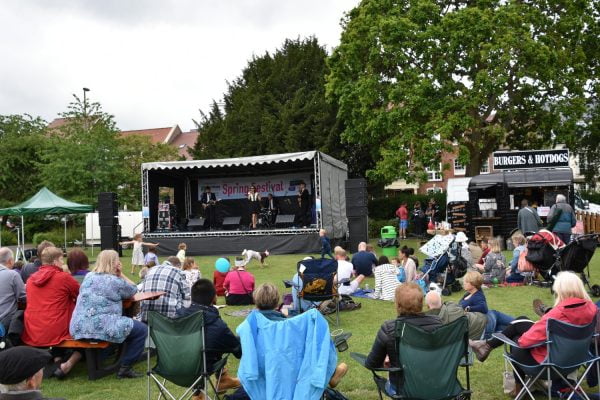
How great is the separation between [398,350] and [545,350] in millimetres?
1096

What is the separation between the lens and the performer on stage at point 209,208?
68.4 feet

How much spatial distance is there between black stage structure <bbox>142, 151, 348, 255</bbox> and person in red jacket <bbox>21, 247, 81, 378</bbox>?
1155cm

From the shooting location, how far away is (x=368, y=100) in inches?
Answer: 840

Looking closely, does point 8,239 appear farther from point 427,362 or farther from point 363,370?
point 427,362

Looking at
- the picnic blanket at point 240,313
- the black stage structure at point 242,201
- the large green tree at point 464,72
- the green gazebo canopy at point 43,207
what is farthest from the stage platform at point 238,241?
the picnic blanket at point 240,313

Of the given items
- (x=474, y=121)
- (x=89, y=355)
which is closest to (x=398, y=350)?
(x=89, y=355)

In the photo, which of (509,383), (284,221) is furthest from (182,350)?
(284,221)

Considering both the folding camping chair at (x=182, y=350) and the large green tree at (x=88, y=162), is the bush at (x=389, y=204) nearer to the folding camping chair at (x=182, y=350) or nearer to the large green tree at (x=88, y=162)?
the large green tree at (x=88, y=162)

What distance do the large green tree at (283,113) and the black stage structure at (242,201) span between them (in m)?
4.94

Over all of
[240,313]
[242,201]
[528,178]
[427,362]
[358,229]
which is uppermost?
[528,178]

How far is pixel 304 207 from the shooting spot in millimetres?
19500

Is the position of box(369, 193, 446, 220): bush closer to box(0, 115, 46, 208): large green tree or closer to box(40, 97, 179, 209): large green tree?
box(40, 97, 179, 209): large green tree

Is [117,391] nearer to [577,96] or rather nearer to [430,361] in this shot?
[430,361]

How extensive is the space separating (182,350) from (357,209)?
39.1 ft
